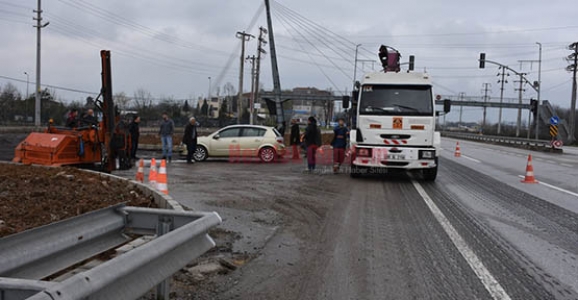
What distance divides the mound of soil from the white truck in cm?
703

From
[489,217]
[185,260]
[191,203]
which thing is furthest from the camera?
[191,203]

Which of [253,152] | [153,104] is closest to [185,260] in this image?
[253,152]

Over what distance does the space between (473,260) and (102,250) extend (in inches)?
161

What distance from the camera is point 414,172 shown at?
1702 cm

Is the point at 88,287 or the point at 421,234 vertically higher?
the point at 88,287

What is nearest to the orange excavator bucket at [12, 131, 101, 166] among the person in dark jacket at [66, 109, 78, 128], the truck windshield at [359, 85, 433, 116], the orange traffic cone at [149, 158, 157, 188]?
the person in dark jacket at [66, 109, 78, 128]

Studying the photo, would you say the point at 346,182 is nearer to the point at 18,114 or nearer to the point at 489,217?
the point at 489,217

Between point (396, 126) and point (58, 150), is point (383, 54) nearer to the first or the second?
point (396, 126)

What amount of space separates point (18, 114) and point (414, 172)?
37.6 m

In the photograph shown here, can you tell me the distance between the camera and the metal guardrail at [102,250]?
7.89 ft

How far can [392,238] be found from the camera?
689 centimetres

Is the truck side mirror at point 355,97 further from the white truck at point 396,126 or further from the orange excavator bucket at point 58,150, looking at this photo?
the orange excavator bucket at point 58,150

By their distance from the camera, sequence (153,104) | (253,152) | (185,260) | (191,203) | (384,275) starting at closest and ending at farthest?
(185,260) < (384,275) < (191,203) < (253,152) < (153,104)

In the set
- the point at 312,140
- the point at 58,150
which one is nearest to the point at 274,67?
the point at 312,140
